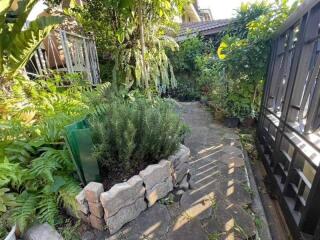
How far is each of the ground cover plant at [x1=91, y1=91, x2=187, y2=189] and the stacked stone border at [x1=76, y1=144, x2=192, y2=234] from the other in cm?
14

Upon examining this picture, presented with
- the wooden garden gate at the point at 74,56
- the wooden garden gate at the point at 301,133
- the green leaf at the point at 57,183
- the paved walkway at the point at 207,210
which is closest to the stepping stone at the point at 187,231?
the paved walkway at the point at 207,210

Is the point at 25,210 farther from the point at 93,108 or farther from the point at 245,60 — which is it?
the point at 245,60

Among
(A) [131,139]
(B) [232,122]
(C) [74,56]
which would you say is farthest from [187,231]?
(C) [74,56]

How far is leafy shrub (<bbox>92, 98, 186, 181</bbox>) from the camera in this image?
5.72 feet

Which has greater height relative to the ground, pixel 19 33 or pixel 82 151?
pixel 19 33

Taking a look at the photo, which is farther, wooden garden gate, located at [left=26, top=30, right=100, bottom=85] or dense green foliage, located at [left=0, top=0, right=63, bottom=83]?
wooden garden gate, located at [left=26, top=30, right=100, bottom=85]

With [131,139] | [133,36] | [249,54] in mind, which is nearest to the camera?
[131,139]

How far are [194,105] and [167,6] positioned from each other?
341cm

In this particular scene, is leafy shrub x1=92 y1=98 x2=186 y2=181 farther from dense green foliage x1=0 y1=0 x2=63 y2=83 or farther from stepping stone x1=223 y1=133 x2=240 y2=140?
stepping stone x1=223 y1=133 x2=240 y2=140

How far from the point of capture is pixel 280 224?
6.22 feet

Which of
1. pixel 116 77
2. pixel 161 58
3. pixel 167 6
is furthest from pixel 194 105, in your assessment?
pixel 167 6

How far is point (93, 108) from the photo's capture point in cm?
232

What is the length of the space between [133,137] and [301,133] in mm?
1553

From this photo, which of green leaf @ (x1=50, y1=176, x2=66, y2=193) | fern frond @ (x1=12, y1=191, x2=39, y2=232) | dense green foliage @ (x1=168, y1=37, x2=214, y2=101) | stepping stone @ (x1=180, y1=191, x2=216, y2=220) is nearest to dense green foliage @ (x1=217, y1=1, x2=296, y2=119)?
dense green foliage @ (x1=168, y1=37, x2=214, y2=101)
